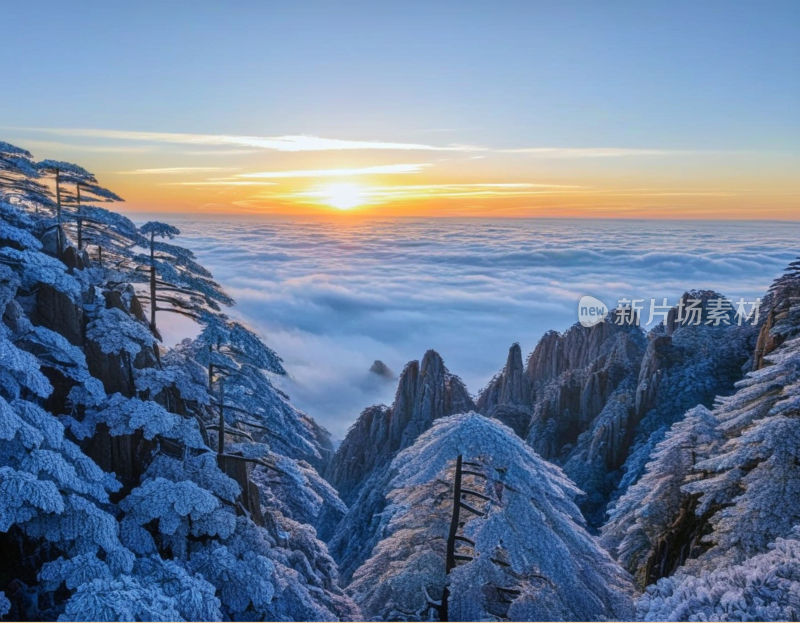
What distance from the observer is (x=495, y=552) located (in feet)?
32.2

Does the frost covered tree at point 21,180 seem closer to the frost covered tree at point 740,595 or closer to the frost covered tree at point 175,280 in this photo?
the frost covered tree at point 175,280

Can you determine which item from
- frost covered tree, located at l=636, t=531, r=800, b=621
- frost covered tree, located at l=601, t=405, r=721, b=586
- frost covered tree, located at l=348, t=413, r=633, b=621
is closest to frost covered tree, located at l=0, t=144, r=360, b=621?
frost covered tree, located at l=348, t=413, r=633, b=621

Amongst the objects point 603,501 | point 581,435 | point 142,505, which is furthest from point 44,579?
point 581,435

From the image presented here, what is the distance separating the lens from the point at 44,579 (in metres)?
8.65

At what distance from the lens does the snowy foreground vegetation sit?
8789 millimetres

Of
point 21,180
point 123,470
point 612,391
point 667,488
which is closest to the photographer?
point 123,470

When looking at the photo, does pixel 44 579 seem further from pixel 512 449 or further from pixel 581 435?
pixel 581 435

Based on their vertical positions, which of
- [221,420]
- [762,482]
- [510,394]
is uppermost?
[221,420]

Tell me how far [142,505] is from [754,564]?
1026 cm

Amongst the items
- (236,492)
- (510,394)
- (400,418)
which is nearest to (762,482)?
(236,492)

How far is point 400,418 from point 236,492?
2085 centimetres

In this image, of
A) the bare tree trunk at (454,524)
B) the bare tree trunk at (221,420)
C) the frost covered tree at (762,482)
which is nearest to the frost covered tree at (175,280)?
the bare tree trunk at (221,420)

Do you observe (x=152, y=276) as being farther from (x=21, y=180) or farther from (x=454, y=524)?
(x=454, y=524)

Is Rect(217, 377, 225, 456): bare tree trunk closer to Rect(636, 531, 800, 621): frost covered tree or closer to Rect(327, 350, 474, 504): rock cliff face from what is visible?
Rect(636, 531, 800, 621): frost covered tree
